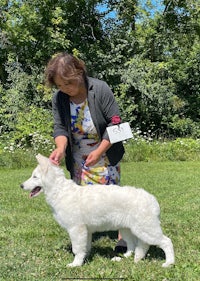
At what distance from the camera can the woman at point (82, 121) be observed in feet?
13.3

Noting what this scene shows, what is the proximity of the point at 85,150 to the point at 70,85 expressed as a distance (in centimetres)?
77

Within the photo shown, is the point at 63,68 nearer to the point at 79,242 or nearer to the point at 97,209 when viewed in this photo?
the point at 97,209

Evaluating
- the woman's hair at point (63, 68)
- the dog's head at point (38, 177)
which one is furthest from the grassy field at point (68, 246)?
the woman's hair at point (63, 68)

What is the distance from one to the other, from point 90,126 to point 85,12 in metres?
16.1

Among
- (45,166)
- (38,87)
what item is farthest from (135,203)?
(38,87)

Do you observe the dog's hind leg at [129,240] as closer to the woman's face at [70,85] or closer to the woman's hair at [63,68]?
the woman's face at [70,85]

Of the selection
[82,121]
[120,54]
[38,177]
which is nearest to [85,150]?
[82,121]

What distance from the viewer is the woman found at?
4.04 meters

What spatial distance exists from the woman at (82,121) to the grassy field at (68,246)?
823 millimetres

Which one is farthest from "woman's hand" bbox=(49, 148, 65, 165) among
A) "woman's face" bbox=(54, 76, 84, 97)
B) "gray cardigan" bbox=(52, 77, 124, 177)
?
"woman's face" bbox=(54, 76, 84, 97)

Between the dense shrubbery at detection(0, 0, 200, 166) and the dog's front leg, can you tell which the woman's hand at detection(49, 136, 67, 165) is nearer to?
the dog's front leg

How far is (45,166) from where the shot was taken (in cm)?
394

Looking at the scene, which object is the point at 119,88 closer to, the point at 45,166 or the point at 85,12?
the point at 85,12

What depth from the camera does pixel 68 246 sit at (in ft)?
15.5
